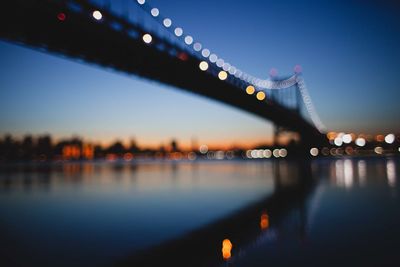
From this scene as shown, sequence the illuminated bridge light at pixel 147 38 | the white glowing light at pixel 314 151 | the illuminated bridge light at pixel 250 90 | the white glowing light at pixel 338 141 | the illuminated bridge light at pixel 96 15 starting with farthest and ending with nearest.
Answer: the white glowing light at pixel 338 141, the white glowing light at pixel 314 151, the illuminated bridge light at pixel 250 90, the illuminated bridge light at pixel 147 38, the illuminated bridge light at pixel 96 15

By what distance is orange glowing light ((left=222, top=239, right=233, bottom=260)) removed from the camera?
379 cm

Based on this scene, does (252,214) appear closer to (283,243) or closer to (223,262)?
(283,243)

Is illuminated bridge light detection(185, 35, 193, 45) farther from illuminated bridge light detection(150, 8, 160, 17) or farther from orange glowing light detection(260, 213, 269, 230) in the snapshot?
orange glowing light detection(260, 213, 269, 230)

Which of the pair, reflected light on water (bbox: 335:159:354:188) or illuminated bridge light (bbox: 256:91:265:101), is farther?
illuminated bridge light (bbox: 256:91:265:101)

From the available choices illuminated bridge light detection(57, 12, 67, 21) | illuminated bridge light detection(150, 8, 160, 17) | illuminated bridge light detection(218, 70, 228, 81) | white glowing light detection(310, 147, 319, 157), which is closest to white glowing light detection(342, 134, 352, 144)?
white glowing light detection(310, 147, 319, 157)

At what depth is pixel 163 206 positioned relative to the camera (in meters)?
8.04

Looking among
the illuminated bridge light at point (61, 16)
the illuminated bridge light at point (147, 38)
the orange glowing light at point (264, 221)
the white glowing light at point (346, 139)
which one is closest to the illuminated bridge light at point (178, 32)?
the illuminated bridge light at point (147, 38)

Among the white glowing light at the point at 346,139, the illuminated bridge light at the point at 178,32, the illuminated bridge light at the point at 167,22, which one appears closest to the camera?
the illuminated bridge light at the point at 167,22

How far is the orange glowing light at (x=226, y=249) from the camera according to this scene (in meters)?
3.79

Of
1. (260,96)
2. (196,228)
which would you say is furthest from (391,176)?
(260,96)

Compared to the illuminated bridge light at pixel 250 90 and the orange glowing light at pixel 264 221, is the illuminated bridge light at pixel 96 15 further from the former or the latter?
the illuminated bridge light at pixel 250 90

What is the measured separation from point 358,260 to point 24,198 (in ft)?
30.3

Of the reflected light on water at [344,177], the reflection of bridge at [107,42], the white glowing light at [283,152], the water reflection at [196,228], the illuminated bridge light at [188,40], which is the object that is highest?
the illuminated bridge light at [188,40]

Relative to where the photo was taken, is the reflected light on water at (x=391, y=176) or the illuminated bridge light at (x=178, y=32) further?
the illuminated bridge light at (x=178, y=32)
